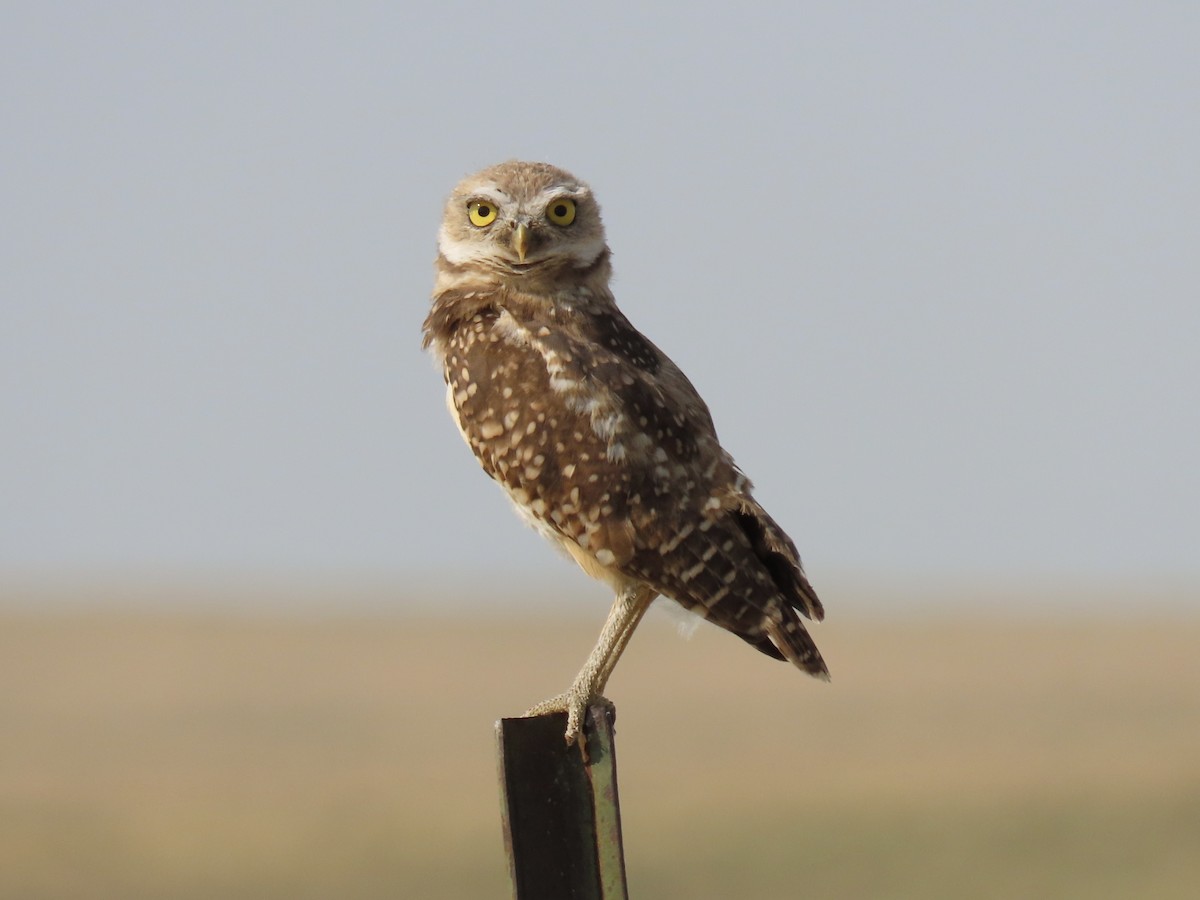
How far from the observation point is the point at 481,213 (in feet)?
24.7

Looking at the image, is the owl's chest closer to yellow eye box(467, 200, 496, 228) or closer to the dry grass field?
yellow eye box(467, 200, 496, 228)

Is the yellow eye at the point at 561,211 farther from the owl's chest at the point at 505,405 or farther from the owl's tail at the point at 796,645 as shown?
the owl's tail at the point at 796,645

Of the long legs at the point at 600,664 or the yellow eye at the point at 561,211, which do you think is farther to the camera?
the yellow eye at the point at 561,211

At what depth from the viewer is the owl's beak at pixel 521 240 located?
7254 mm

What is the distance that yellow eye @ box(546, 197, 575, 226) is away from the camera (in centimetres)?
743

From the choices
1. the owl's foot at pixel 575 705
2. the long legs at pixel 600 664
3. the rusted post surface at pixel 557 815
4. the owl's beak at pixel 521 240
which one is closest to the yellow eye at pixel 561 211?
the owl's beak at pixel 521 240

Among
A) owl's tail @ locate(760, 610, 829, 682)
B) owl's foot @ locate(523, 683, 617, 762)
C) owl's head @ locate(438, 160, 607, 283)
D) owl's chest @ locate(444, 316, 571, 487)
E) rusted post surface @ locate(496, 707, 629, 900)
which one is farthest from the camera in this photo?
owl's head @ locate(438, 160, 607, 283)

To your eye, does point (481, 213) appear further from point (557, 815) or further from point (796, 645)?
point (557, 815)

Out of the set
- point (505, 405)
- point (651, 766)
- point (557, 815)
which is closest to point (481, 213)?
point (505, 405)

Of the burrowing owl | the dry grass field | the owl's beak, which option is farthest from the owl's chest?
the dry grass field

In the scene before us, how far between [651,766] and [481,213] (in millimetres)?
23954

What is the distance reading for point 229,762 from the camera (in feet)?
107

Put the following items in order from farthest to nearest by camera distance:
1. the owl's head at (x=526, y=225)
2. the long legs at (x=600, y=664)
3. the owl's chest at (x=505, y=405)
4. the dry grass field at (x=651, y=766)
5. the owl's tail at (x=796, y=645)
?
the dry grass field at (x=651, y=766) → the owl's head at (x=526, y=225) → the owl's chest at (x=505, y=405) → the owl's tail at (x=796, y=645) → the long legs at (x=600, y=664)

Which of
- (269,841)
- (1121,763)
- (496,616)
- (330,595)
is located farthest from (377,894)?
(330,595)
